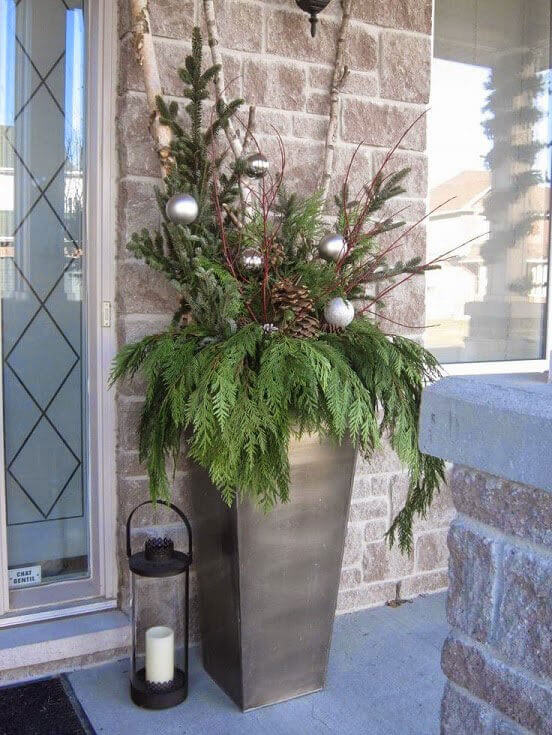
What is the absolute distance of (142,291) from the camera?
241cm

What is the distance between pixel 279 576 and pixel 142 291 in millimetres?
977

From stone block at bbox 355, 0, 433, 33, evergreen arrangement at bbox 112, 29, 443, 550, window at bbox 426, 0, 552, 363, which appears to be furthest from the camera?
window at bbox 426, 0, 552, 363

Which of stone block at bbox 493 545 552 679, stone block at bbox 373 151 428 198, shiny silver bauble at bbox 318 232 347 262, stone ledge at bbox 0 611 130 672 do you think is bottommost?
stone ledge at bbox 0 611 130 672

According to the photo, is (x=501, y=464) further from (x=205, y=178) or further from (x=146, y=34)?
(x=146, y=34)

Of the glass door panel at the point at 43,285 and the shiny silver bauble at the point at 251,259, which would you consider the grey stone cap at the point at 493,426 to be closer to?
the shiny silver bauble at the point at 251,259

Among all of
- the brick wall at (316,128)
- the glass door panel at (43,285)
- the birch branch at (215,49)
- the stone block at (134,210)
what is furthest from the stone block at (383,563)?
the birch branch at (215,49)

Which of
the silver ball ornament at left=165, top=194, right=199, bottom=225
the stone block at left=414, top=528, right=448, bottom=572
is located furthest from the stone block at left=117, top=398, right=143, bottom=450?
the stone block at left=414, top=528, right=448, bottom=572

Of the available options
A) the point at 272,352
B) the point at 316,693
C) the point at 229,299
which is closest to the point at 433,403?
the point at 272,352

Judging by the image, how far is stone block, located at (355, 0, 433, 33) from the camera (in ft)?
9.04

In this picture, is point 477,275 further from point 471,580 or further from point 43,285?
point 471,580

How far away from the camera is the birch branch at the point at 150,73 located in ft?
7.23

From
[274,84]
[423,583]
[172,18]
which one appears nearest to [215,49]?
[172,18]

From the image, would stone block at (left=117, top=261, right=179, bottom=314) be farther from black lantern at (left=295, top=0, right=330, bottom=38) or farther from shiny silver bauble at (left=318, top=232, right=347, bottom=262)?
black lantern at (left=295, top=0, right=330, bottom=38)

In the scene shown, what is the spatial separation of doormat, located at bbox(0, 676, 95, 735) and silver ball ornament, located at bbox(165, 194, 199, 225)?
1.41m
